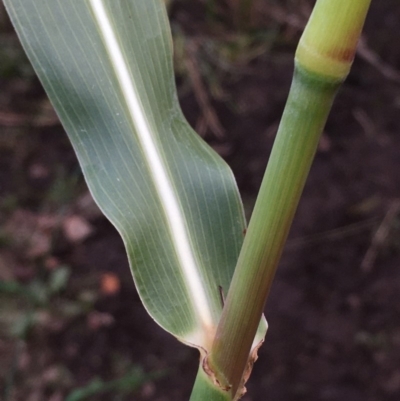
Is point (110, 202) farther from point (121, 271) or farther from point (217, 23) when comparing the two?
point (217, 23)

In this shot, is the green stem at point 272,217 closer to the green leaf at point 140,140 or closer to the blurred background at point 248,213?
the green leaf at point 140,140

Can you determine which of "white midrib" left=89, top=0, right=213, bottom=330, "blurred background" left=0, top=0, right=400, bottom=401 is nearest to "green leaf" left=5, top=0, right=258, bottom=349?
"white midrib" left=89, top=0, right=213, bottom=330

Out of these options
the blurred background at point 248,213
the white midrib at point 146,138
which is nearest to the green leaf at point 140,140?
the white midrib at point 146,138

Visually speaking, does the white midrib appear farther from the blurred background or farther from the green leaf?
the blurred background

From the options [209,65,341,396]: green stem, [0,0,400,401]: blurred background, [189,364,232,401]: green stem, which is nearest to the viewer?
[209,65,341,396]: green stem

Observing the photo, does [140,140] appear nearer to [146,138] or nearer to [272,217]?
[146,138]

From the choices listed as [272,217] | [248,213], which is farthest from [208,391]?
[248,213]

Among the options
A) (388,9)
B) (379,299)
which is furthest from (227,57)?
(379,299)
